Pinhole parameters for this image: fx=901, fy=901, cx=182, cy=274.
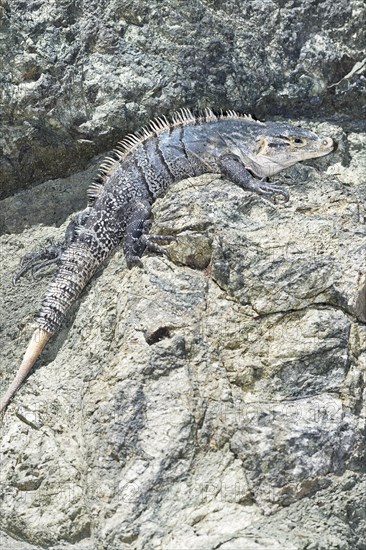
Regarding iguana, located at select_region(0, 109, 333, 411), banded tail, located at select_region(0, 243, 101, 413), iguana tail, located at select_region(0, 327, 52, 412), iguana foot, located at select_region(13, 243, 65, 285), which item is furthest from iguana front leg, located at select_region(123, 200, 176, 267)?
iguana tail, located at select_region(0, 327, 52, 412)

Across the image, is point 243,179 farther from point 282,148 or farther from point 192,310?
point 192,310

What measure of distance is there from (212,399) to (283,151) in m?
1.99

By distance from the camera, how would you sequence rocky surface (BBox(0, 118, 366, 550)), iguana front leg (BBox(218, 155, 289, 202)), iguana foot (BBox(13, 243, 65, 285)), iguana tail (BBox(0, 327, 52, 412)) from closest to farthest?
rocky surface (BBox(0, 118, 366, 550)) < iguana tail (BBox(0, 327, 52, 412)) < iguana front leg (BBox(218, 155, 289, 202)) < iguana foot (BBox(13, 243, 65, 285))

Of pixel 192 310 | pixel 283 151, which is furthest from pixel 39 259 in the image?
pixel 283 151

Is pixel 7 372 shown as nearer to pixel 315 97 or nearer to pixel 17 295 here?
pixel 17 295

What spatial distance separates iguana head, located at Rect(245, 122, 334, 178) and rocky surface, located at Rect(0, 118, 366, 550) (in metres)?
0.54

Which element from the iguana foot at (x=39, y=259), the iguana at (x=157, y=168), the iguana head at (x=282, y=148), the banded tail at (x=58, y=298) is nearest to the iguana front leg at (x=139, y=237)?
the iguana at (x=157, y=168)

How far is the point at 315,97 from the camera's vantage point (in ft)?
21.0

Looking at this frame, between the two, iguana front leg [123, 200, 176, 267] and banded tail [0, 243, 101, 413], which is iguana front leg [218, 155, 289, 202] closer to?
iguana front leg [123, 200, 176, 267]

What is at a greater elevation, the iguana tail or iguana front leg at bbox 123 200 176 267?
iguana front leg at bbox 123 200 176 267

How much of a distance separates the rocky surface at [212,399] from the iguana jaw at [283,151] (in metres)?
0.53

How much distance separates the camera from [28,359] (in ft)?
17.8

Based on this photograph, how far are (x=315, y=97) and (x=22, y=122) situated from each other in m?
2.06

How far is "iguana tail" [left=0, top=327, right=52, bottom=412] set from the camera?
17.4ft
